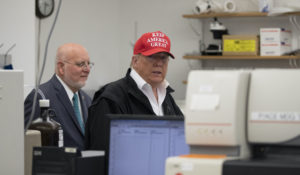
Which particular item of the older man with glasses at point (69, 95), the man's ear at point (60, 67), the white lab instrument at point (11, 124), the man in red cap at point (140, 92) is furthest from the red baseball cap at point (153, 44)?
the man's ear at point (60, 67)

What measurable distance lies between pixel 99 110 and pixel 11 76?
0.53m

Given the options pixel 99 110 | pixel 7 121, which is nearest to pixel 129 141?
pixel 7 121

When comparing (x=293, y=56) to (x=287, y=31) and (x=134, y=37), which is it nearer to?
(x=287, y=31)

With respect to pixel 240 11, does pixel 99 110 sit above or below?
below

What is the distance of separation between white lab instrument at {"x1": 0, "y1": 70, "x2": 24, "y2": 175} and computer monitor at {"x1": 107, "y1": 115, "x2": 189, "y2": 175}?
33 cm

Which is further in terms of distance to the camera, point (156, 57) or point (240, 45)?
point (240, 45)

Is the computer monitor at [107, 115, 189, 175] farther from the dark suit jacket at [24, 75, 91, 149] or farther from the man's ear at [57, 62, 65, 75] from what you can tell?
the man's ear at [57, 62, 65, 75]

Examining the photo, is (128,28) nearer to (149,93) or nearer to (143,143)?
(149,93)

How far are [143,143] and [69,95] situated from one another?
1.72 metres

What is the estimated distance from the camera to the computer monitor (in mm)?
1804

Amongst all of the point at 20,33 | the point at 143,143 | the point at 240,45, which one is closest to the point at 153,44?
the point at 143,143

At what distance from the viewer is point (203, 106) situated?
4.76 ft

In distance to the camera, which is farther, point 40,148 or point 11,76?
point 11,76

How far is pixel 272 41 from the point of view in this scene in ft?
18.2
